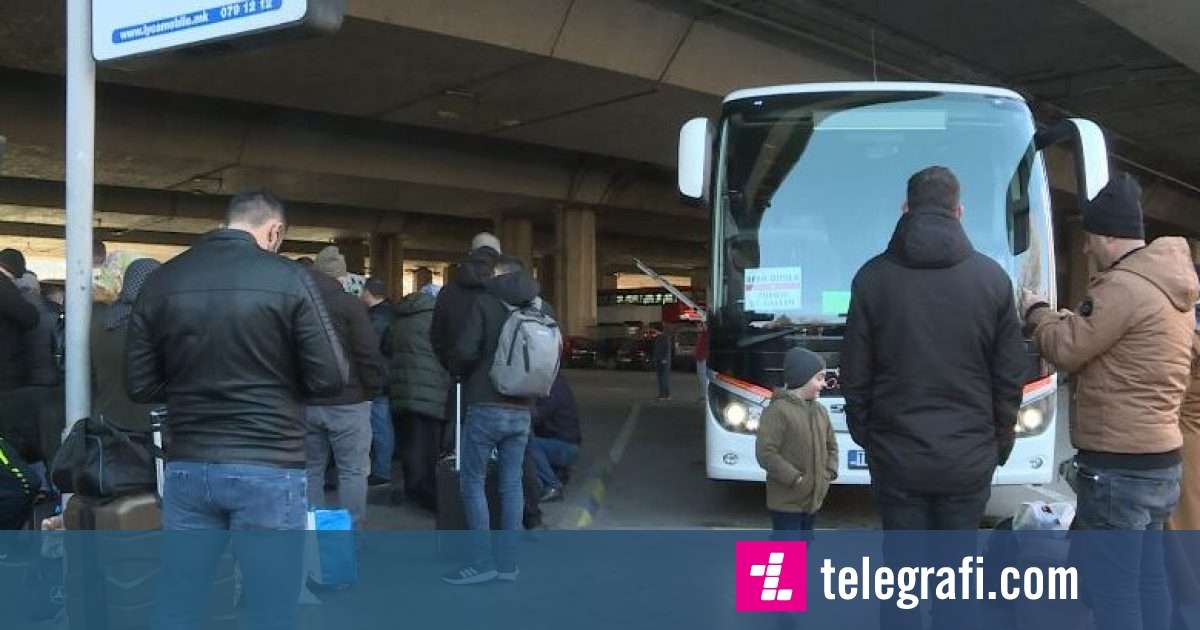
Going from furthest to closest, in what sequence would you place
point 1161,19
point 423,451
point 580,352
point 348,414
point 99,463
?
1. point 580,352
2. point 1161,19
3. point 423,451
4. point 348,414
5. point 99,463

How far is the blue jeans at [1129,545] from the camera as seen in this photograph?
3744 millimetres

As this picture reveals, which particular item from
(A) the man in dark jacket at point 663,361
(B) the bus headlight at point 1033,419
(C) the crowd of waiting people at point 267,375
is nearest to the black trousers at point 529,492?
(C) the crowd of waiting people at point 267,375

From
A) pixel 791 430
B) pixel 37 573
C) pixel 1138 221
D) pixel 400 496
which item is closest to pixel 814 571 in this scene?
pixel 791 430

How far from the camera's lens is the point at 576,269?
114 ft

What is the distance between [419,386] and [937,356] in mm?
4666

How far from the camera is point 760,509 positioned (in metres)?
8.28

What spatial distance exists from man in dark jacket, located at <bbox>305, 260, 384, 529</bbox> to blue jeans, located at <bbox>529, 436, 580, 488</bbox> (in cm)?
216

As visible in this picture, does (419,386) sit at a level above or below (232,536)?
above

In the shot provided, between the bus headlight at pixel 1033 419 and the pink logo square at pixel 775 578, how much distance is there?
2.70m

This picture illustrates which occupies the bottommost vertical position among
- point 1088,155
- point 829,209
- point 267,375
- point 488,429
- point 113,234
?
point 488,429

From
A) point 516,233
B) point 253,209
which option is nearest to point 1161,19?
point 253,209

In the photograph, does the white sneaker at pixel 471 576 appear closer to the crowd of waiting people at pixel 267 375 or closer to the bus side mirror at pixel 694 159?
the crowd of waiting people at pixel 267 375

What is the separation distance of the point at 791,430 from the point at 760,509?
11.1 ft

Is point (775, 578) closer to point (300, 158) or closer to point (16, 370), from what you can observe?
point (16, 370)
